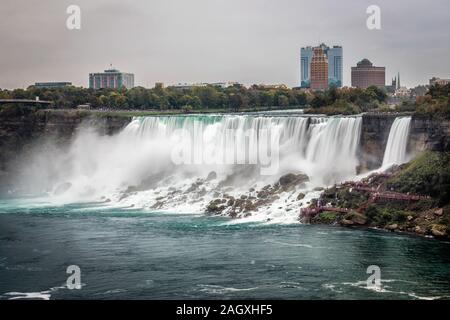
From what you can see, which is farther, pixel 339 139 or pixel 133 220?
pixel 339 139

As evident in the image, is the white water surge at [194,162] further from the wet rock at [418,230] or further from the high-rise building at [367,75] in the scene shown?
the high-rise building at [367,75]

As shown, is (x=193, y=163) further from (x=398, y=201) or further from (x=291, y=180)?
(x=398, y=201)

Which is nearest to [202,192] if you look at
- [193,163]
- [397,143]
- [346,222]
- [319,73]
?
[193,163]

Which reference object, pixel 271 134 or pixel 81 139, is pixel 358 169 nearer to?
pixel 271 134

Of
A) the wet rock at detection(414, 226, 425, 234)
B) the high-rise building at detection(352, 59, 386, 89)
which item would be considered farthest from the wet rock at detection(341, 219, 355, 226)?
the high-rise building at detection(352, 59, 386, 89)

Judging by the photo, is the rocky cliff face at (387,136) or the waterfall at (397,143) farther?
the waterfall at (397,143)

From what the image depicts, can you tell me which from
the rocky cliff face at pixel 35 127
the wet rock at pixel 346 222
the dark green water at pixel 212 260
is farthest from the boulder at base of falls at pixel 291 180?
the rocky cliff face at pixel 35 127

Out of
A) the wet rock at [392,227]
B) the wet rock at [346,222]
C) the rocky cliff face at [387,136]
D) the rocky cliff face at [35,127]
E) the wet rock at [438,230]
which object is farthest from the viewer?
the rocky cliff face at [35,127]
